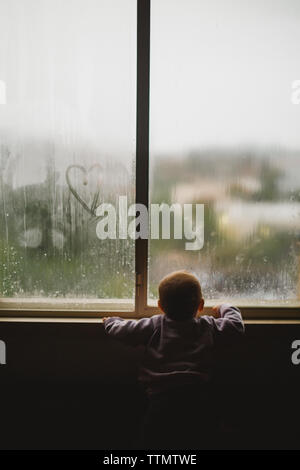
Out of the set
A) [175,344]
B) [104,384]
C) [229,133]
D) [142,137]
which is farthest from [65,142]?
[104,384]

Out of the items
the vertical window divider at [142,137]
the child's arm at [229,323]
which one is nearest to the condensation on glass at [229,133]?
the vertical window divider at [142,137]

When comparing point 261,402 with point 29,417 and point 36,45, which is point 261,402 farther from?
point 36,45

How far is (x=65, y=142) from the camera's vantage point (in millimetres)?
1542

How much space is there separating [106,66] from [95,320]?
3.42 ft

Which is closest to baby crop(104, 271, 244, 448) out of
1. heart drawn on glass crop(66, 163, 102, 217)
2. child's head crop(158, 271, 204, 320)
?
child's head crop(158, 271, 204, 320)

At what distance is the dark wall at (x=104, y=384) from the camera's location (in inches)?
60.3

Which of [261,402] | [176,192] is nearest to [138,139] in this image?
[176,192]

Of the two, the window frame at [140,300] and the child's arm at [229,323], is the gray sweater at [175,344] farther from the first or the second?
the window frame at [140,300]

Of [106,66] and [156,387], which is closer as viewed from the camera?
[156,387]

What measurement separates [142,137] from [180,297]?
0.69 m

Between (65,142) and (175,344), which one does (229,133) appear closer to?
(65,142)

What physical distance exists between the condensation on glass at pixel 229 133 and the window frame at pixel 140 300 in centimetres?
3
